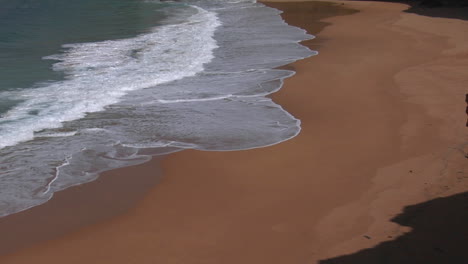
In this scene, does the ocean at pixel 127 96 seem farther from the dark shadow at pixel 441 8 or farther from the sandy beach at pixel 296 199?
the dark shadow at pixel 441 8

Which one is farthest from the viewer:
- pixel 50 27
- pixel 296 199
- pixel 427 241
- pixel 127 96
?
pixel 50 27

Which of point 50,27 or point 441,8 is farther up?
point 441,8

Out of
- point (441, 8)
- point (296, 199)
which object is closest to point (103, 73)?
point (296, 199)

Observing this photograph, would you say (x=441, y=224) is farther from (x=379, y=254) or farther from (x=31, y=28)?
(x=31, y=28)

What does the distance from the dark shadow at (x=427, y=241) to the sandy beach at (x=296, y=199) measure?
2cm

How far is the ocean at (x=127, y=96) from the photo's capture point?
30.7ft

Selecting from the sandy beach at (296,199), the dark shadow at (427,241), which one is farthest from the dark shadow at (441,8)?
the dark shadow at (427,241)

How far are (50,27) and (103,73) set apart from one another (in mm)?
12205

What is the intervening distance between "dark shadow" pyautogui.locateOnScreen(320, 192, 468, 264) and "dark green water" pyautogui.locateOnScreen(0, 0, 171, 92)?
8.82m

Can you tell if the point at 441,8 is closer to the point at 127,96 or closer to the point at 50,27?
the point at 50,27

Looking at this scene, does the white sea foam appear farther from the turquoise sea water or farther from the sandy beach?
the sandy beach

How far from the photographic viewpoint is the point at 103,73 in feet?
52.1

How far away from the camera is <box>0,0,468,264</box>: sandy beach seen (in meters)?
6.37

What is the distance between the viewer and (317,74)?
1485 centimetres
